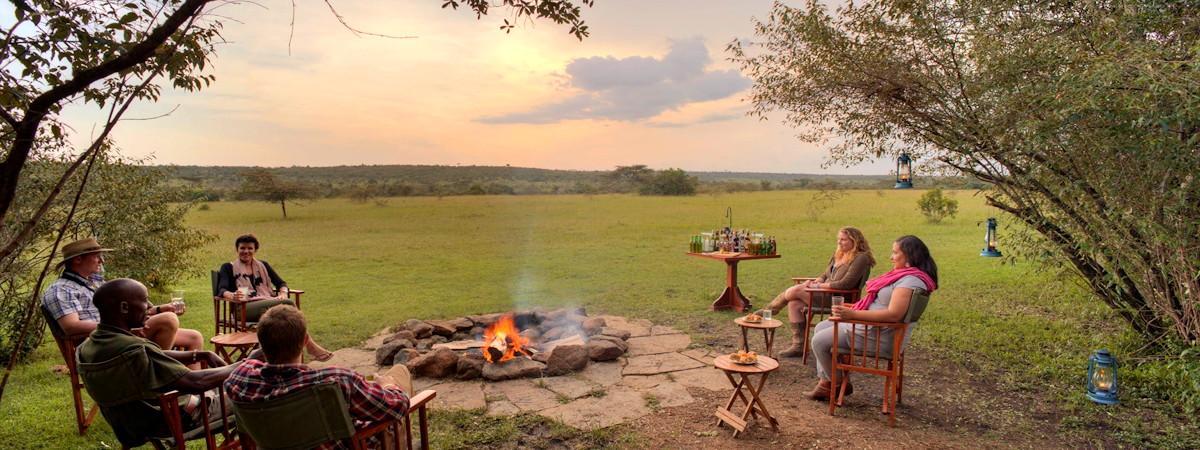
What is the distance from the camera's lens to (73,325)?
12.9ft

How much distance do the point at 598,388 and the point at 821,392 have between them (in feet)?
5.38

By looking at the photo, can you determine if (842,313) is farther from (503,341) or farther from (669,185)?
(669,185)

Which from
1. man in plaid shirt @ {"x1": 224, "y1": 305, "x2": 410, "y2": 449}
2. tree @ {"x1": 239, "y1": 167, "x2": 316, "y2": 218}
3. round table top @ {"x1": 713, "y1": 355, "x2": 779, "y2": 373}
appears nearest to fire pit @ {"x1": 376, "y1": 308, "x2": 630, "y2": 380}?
round table top @ {"x1": 713, "y1": 355, "x2": 779, "y2": 373}

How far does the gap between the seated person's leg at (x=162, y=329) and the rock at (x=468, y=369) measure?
1.99 m

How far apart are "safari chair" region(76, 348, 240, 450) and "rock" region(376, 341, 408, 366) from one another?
2.52m

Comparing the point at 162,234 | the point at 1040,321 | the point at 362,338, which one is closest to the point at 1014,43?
the point at 1040,321

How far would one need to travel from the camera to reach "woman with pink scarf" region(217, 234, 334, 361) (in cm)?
579

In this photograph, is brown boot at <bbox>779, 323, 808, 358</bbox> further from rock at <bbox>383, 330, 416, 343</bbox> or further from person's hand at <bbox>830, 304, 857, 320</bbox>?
rock at <bbox>383, 330, 416, 343</bbox>

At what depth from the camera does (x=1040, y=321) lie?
7410 millimetres

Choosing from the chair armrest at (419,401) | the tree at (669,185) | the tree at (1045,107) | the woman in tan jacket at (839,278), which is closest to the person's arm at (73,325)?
the chair armrest at (419,401)

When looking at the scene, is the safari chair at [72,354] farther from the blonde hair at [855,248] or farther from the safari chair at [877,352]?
the blonde hair at [855,248]

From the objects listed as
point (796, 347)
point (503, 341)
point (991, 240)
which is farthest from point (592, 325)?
point (991, 240)

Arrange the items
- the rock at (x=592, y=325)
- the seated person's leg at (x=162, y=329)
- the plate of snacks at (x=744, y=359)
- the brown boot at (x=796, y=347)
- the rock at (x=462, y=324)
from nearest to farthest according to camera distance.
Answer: the plate of snacks at (x=744, y=359) → the seated person's leg at (x=162, y=329) → the brown boot at (x=796, y=347) → the rock at (x=592, y=325) → the rock at (x=462, y=324)

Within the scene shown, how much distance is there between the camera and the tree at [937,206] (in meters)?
22.1
